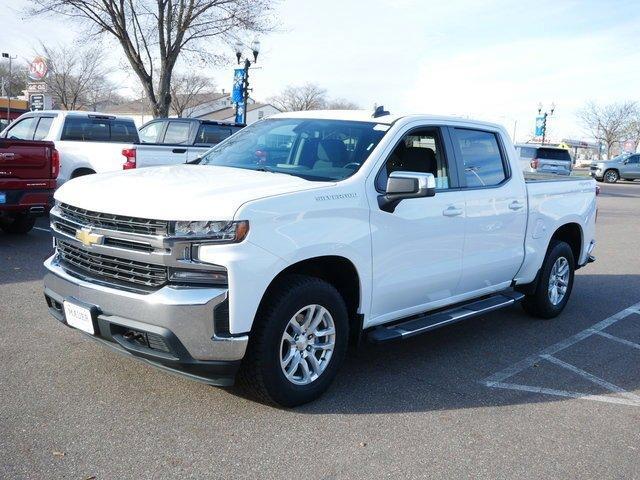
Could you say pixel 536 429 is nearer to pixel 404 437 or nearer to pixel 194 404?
pixel 404 437

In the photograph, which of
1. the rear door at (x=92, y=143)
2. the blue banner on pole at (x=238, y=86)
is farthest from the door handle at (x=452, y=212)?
the blue banner on pole at (x=238, y=86)

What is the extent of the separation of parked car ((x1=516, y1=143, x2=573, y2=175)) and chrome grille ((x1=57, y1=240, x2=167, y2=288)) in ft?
77.7

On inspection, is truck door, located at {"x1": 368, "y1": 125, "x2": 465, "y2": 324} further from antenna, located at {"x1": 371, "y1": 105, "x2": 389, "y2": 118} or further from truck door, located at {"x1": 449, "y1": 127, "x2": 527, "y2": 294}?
antenna, located at {"x1": 371, "y1": 105, "x2": 389, "y2": 118}

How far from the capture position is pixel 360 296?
13.3ft

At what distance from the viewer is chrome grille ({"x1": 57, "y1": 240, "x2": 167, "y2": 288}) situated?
3.40m

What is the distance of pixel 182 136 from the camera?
1249 cm

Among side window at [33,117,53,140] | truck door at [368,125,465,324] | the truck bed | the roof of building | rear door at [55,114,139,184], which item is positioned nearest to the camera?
truck door at [368,125,465,324]

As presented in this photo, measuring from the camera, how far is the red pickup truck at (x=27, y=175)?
26.1 feet

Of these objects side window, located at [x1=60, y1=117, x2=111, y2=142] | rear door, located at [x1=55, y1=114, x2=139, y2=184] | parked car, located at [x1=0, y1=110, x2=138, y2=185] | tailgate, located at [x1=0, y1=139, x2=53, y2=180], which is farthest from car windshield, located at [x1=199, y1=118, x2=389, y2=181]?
side window, located at [x1=60, y1=117, x2=111, y2=142]

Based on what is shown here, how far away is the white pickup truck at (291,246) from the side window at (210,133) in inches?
287

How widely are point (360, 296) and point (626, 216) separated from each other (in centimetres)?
1600

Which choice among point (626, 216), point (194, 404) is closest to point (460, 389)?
point (194, 404)

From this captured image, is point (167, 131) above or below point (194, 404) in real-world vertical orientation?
above

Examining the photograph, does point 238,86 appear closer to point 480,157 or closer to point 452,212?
point 480,157
